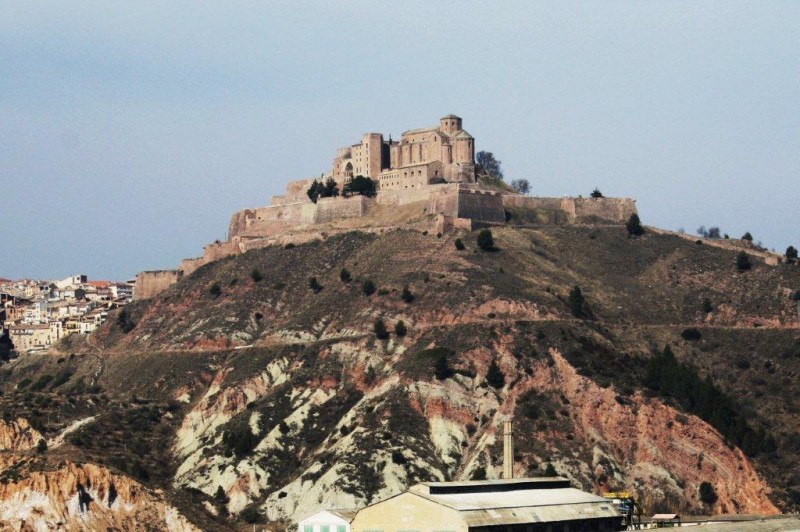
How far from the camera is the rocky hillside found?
123188 millimetres

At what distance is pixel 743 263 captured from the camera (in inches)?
→ 6088

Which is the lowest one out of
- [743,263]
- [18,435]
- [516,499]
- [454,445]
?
[516,499]

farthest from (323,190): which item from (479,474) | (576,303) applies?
(479,474)

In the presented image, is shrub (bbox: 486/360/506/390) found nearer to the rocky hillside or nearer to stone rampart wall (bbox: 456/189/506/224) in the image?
the rocky hillside

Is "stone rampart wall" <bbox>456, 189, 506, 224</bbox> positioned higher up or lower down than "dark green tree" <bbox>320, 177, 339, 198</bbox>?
lower down

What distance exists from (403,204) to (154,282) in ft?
91.8

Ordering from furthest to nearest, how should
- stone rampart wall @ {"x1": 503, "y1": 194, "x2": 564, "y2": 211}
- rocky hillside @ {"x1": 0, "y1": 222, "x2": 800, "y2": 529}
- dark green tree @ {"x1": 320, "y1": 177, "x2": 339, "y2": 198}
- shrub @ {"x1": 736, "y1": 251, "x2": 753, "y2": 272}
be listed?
dark green tree @ {"x1": 320, "y1": 177, "x2": 339, "y2": 198} → stone rampart wall @ {"x1": 503, "y1": 194, "x2": 564, "y2": 211} → shrub @ {"x1": 736, "y1": 251, "x2": 753, "y2": 272} → rocky hillside @ {"x1": 0, "y1": 222, "x2": 800, "y2": 529}

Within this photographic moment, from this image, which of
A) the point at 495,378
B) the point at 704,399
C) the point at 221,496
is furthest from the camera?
the point at 495,378

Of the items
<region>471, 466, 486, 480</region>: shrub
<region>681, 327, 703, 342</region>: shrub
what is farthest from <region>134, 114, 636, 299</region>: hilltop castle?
<region>471, 466, 486, 480</region>: shrub

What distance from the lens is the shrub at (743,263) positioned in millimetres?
154625

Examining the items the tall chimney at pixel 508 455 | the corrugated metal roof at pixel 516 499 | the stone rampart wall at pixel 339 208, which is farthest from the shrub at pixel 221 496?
the stone rampart wall at pixel 339 208

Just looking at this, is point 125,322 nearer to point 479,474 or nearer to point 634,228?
point 634,228

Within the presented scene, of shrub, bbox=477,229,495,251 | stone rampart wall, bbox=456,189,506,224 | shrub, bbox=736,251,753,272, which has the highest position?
stone rampart wall, bbox=456,189,506,224

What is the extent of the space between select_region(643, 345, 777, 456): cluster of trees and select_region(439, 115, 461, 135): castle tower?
4377cm
